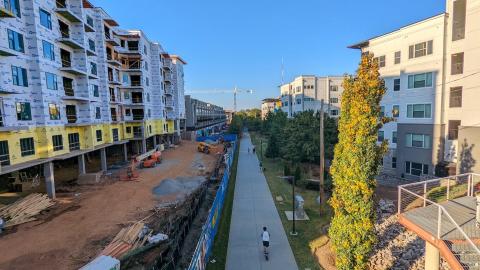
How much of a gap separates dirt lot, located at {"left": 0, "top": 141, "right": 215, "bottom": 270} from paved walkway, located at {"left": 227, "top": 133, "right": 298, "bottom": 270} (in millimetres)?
7903

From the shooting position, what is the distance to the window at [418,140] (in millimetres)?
25891

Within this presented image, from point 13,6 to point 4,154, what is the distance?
464 inches

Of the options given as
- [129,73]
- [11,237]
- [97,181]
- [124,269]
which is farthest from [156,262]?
[129,73]

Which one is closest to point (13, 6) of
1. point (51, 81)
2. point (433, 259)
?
point (51, 81)

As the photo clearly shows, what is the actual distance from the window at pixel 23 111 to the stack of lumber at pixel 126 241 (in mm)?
13215

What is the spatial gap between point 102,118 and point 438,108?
39321 millimetres

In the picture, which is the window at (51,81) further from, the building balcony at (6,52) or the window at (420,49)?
the window at (420,49)

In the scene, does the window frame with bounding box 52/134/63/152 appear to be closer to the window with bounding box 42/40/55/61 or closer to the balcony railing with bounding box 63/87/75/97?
the balcony railing with bounding box 63/87/75/97

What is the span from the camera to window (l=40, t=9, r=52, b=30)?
2227 cm

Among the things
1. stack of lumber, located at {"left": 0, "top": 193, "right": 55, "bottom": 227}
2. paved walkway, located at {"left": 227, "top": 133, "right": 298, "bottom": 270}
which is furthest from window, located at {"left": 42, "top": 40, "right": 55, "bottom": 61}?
paved walkway, located at {"left": 227, "top": 133, "right": 298, "bottom": 270}

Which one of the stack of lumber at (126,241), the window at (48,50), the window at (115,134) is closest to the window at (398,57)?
the stack of lumber at (126,241)

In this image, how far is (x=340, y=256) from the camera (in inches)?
433

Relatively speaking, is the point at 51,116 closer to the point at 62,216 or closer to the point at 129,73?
the point at 62,216

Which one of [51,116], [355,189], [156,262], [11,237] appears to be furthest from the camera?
[51,116]
